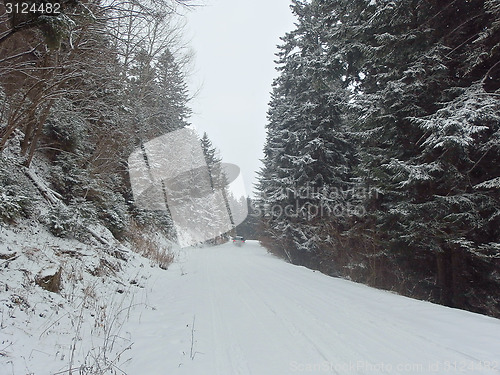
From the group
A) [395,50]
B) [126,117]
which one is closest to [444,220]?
[395,50]

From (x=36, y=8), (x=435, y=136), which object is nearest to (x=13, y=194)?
(x=36, y=8)

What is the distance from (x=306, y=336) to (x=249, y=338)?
77 centimetres

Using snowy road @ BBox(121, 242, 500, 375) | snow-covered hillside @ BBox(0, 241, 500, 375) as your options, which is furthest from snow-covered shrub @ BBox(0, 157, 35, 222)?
snowy road @ BBox(121, 242, 500, 375)

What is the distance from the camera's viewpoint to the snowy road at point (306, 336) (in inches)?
115

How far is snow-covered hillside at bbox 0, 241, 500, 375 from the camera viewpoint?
284cm

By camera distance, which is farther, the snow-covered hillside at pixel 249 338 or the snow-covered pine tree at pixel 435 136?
the snow-covered pine tree at pixel 435 136

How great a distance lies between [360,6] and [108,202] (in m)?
9.89

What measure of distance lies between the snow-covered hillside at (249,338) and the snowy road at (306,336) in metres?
0.01

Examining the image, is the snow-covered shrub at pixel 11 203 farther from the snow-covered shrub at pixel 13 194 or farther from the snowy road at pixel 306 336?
the snowy road at pixel 306 336

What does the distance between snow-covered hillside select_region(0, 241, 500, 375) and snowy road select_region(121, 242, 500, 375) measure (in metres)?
0.01

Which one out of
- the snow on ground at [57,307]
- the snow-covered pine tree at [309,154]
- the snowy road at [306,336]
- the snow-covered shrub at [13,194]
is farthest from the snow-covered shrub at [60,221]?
the snow-covered pine tree at [309,154]

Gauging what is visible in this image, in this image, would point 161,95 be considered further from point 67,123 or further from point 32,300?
point 32,300

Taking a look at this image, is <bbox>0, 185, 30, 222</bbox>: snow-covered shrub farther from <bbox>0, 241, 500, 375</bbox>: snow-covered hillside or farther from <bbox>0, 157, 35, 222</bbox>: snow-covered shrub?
<bbox>0, 241, 500, 375</bbox>: snow-covered hillside

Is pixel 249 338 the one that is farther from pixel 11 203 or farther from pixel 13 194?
pixel 13 194
